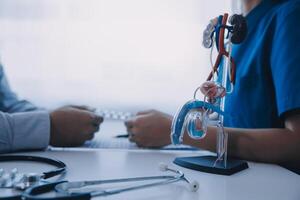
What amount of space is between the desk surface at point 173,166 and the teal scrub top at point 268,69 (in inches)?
5.8

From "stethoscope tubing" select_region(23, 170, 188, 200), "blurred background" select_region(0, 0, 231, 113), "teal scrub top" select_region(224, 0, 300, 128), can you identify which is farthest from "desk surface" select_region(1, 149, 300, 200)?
"blurred background" select_region(0, 0, 231, 113)

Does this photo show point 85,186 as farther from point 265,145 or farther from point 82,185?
point 265,145

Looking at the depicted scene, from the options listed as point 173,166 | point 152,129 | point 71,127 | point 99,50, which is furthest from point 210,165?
point 99,50

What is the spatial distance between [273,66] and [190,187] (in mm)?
379

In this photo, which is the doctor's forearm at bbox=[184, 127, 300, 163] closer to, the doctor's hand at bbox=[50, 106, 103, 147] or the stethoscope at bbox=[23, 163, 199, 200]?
the stethoscope at bbox=[23, 163, 199, 200]

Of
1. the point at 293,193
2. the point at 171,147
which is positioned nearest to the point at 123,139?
the point at 171,147

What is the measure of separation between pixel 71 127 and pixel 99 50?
55 centimetres

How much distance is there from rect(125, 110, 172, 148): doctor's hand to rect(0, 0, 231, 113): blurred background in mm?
522

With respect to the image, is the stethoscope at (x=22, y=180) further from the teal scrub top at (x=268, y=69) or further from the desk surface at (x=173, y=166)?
the teal scrub top at (x=268, y=69)

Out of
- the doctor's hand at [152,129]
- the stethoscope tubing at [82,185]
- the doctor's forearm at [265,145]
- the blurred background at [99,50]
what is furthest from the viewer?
the blurred background at [99,50]

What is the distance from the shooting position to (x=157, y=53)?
1.26m

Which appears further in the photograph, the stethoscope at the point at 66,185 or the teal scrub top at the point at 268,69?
the teal scrub top at the point at 268,69

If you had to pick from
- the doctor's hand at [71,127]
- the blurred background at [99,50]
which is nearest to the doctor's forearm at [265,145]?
the doctor's hand at [71,127]

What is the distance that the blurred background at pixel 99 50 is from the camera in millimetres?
1252
